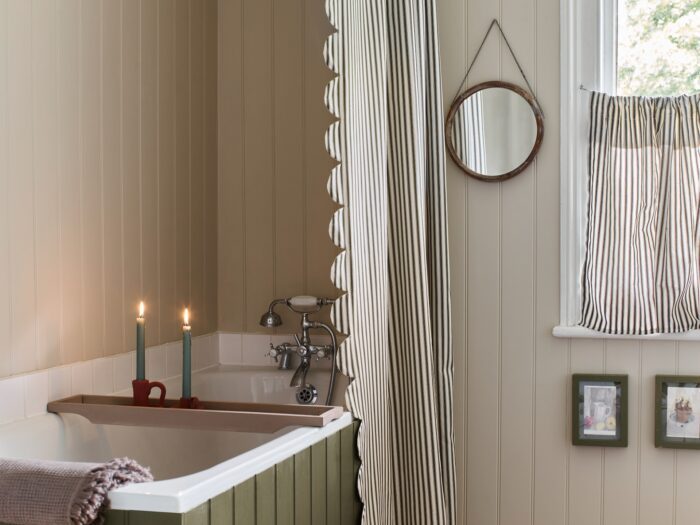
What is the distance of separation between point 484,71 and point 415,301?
0.88m

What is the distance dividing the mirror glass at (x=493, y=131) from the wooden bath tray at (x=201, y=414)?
44.0 inches

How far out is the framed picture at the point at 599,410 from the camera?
280cm

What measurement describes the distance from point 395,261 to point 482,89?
0.72 m

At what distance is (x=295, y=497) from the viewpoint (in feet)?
6.49

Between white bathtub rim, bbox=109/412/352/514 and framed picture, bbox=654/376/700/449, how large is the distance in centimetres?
143

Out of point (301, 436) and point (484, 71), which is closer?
point (301, 436)

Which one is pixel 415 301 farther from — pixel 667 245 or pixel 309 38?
pixel 309 38

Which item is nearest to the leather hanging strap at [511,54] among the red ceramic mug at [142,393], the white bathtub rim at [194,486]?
the red ceramic mug at [142,393]

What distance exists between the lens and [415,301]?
103 inches

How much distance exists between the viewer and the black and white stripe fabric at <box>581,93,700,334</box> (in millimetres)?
2717

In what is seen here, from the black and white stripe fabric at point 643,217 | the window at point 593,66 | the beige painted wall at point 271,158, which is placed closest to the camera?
the black and white stripe fabric at point 643,217

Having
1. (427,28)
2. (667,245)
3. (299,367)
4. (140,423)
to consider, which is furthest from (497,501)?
(427,28)

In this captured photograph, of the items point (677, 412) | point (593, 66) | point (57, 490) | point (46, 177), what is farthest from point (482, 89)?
point (57, 490)

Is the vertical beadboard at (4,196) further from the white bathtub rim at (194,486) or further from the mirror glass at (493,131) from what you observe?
the mirror glass at (493,131)
